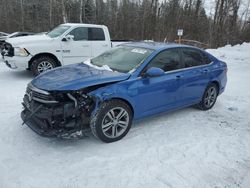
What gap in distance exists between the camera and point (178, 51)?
5273 millimetres

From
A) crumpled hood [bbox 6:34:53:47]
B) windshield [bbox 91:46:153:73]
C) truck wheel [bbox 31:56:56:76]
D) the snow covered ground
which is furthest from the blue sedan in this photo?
crumpled hood [bbox 6:34:53:47]

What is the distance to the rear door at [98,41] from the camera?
9.43m

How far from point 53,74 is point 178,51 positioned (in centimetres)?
252

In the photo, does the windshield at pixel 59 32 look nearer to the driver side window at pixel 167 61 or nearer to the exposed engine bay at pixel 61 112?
the driver side window at pixel 167 61

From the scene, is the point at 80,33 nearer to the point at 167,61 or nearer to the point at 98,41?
the point at 98,41

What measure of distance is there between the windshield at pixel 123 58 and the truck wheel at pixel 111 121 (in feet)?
2.37

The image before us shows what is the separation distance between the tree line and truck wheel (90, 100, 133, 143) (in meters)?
22.8

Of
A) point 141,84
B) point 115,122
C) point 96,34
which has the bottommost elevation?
point 115,122

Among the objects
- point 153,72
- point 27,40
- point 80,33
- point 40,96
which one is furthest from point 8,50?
point 153,72

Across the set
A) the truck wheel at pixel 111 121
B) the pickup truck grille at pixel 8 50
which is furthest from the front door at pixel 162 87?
the pickup truck grille at pixel 8 50

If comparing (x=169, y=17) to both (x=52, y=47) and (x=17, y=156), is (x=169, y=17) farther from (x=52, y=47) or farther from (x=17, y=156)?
(x=17, y=156)

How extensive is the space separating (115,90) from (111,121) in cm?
51

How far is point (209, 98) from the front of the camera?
6086 mm

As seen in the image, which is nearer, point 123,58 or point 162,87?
point 162,87
